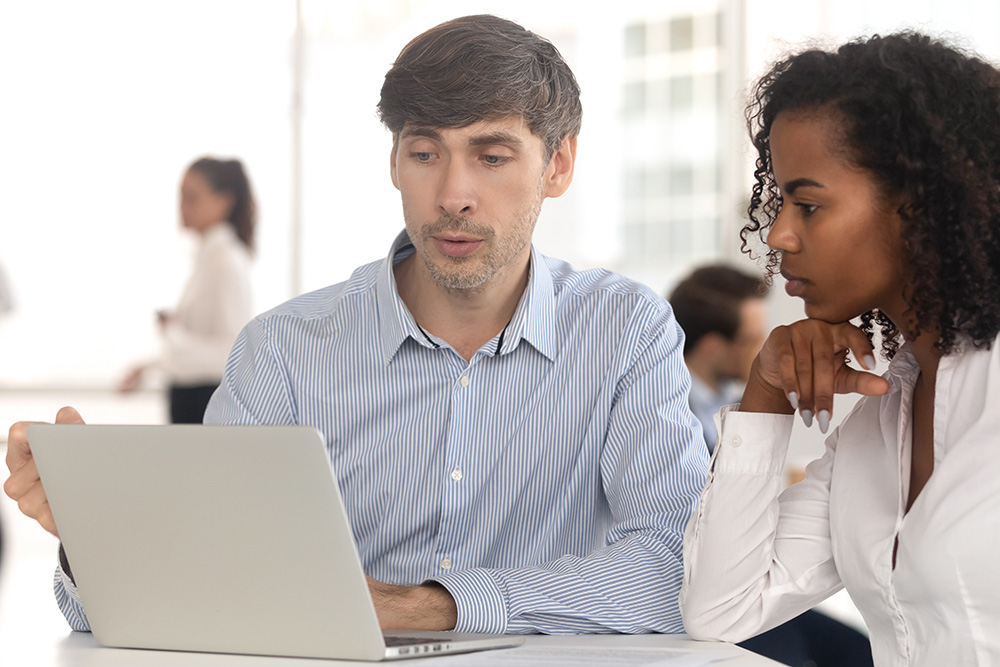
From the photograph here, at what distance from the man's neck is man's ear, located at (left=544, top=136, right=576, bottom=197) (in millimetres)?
174

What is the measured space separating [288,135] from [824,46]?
3.91 m

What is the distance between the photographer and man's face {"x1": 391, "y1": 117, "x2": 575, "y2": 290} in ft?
5.13

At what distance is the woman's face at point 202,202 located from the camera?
4203mm

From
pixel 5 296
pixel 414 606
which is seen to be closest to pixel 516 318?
pixel 414 606

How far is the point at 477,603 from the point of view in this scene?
120 centimetres

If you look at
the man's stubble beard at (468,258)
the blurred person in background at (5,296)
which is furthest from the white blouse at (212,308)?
the man's stubble beard at (468,258)

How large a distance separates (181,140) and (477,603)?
159 inches

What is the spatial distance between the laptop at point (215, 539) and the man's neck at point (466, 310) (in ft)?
2.10

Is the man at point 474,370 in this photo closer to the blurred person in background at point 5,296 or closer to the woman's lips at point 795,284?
the woman's lips at point 795,284

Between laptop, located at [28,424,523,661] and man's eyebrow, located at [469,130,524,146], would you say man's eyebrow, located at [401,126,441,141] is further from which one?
laptop, located at [28,424,523,661]

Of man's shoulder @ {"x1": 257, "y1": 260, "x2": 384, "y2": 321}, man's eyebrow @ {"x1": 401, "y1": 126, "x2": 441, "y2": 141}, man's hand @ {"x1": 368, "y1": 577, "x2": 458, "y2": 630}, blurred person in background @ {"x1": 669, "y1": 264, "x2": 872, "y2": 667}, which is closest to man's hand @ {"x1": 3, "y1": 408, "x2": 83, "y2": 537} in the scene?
man's hand @ {"x1": 368, "y1": 577, "x2": 458, "y2": 630}

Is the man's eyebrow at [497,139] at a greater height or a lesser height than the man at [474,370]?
greater

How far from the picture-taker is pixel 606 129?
215 inches

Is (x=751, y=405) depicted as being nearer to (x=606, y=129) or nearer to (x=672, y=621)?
(x=672, y=621)
